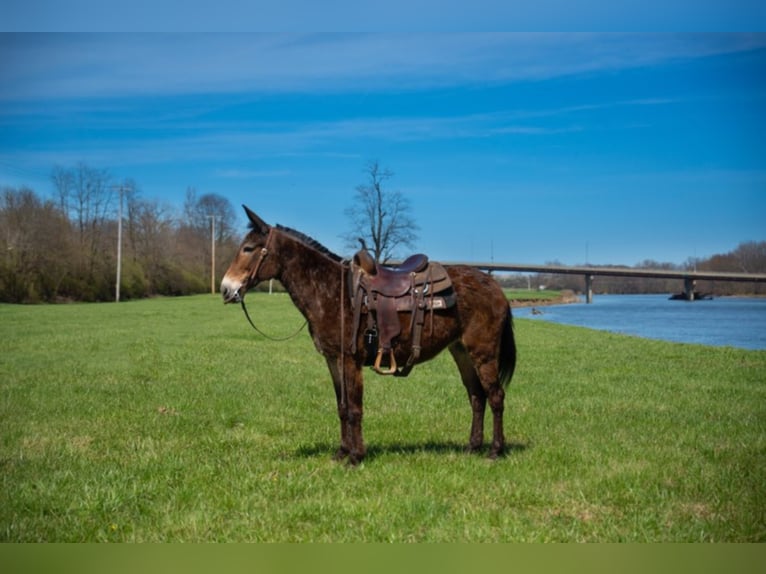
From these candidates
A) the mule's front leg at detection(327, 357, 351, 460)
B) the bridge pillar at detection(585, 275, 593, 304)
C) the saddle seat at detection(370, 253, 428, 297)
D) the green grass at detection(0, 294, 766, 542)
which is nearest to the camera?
the green grass at detection(0, 294, 766, 542)

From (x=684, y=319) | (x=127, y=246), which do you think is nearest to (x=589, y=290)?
(x=684, y=319)

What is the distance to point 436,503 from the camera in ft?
14.5

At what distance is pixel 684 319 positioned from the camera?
23000 mm

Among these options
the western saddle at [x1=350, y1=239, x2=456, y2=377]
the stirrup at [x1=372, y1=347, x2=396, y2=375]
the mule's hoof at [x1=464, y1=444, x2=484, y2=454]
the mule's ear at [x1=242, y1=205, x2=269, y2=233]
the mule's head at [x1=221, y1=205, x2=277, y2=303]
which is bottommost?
the mule's hoof at [x1=464, y1=444, x2=484, y2=454]

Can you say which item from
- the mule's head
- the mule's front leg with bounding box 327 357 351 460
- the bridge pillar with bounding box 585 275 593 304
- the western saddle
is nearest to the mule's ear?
the mule's head

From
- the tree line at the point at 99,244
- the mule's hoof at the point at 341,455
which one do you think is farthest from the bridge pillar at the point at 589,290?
the mule's hoof at the point at 341,455

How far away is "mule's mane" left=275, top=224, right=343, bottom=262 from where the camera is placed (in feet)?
18.1

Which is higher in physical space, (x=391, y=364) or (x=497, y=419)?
(x=391, y=364)

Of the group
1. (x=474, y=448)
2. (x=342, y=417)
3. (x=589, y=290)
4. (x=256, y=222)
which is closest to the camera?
(x=256, y=222)

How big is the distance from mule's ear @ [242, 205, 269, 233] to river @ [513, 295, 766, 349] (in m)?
7.59

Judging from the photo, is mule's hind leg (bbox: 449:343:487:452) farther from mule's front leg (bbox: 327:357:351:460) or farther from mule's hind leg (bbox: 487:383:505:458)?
mule's front leg (bbox: 327:357:351:460)

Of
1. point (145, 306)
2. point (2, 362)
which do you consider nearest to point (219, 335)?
point (145, 306)

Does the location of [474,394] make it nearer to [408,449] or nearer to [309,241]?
[408,449]

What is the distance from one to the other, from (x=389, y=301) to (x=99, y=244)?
19.1ft
